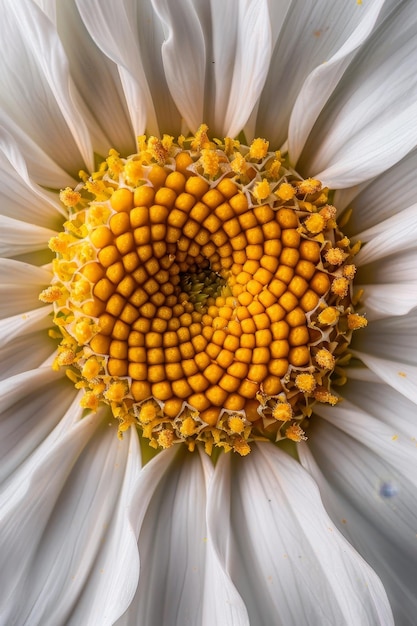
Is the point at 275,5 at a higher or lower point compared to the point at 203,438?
Result: higher

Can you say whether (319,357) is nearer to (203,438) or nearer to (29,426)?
(203,438)

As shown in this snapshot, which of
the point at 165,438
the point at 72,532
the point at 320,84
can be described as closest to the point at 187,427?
the point at 165,438

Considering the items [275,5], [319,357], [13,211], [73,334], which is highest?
[275,5]

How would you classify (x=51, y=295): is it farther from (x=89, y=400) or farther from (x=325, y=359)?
(x=325, y=359)

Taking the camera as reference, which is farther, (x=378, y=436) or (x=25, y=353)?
(x=25, y=353)

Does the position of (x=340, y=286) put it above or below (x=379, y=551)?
above

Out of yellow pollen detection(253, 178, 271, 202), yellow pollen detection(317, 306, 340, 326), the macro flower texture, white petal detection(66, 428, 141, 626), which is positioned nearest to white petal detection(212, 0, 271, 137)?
the macro flower texture

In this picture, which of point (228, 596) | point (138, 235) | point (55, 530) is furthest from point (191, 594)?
point (138, 235)
